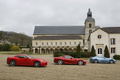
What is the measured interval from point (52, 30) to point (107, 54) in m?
47.9

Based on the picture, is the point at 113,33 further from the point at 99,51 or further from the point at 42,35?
the point at 42,35

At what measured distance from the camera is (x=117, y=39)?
2842cm

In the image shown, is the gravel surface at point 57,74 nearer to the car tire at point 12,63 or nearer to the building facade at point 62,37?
the car tire at point 12,63

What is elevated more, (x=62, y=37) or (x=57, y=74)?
(x=62, y=37)

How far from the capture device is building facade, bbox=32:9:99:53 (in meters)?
62.8

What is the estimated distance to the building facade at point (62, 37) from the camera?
2472 inches

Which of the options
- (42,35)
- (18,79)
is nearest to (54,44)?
(42,35)

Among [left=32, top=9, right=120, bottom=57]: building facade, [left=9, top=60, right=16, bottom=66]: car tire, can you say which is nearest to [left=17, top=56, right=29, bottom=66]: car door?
[left=9, top=60, right=16, bottom=66]: car tire

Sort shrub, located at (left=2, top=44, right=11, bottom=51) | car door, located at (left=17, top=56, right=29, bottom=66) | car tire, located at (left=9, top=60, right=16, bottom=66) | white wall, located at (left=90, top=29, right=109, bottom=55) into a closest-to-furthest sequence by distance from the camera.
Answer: car door, located at (left=17, top=56, right=29, bottom=66), car tire, located at (left=9, top=60, right=16, bottom=66), white wall, located at (left=90, top=29, right=109, bottom=55), shrub, located at (left=2, top=44, right=11, bottom=51)

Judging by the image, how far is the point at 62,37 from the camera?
6475cm

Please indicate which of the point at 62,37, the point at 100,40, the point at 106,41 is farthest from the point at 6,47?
the point at 106,41

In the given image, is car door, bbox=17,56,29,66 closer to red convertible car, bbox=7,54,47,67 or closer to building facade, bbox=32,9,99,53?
red convertible car, bbox=7,54,47,67

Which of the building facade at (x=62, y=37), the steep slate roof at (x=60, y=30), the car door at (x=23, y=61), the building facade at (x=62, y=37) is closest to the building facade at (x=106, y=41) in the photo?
the building facade at (x=62, y=37)

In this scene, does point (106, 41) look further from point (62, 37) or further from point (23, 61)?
point (62, 37)
